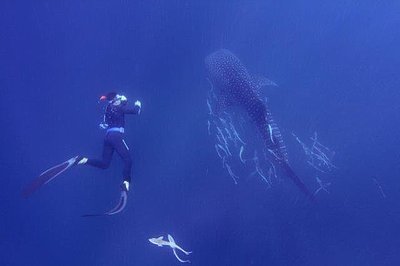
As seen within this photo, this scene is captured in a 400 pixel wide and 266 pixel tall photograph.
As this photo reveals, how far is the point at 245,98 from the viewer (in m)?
11.3

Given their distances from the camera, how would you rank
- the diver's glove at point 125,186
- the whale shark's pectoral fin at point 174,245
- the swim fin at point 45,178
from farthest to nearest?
the whale shark's pectoral fin at point 174,245 < the swim fin at point 45,178 < the diver's glove at point 125,186

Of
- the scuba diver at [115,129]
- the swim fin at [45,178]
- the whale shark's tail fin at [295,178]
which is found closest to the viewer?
the swim fin at [45,178]

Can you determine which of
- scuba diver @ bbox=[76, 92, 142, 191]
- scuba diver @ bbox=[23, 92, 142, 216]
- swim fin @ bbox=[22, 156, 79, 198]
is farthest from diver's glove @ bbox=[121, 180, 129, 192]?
swim fin @ bbox=[22, 156, 79, 198]

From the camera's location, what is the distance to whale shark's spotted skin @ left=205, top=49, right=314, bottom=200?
416 inches

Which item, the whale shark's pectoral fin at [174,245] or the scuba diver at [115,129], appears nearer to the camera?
the scuba diver at [115,129]

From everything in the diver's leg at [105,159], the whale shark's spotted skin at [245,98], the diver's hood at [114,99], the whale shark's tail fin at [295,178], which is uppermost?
the whale shark's spotted skin at [245,98]

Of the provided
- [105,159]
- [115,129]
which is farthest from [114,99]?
[105,159]

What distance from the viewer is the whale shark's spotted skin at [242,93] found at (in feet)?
35.0

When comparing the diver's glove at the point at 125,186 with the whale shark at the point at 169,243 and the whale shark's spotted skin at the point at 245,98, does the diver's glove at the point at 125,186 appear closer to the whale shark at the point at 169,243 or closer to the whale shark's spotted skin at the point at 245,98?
the whale shark at the point at 169,243

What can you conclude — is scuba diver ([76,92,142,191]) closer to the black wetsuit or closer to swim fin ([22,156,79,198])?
the black wetsuit

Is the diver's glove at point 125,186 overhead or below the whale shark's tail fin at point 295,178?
below

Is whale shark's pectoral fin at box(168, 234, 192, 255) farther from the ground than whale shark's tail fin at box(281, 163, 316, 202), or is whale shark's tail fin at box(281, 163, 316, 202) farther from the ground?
whale shark's tail fin at box(281, 163, 316, 202)

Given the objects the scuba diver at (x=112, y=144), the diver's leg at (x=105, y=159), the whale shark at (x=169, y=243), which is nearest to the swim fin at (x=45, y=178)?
the scuba diver at (x=112, y=144)

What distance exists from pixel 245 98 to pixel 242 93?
0.18m
